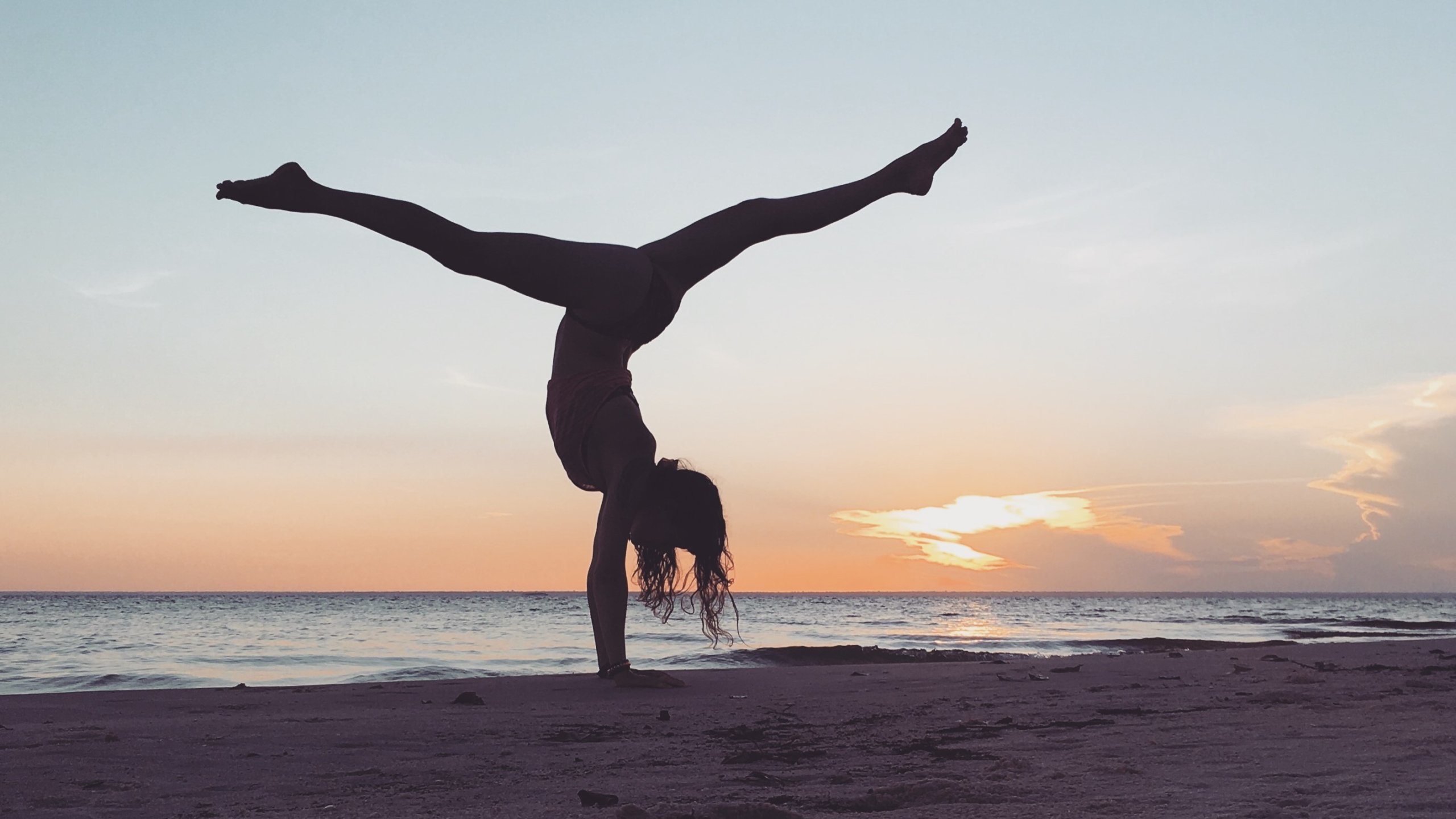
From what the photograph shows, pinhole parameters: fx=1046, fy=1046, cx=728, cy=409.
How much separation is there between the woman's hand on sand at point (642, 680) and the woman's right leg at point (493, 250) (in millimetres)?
1642

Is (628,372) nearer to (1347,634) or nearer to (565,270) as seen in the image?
A: (565,270)

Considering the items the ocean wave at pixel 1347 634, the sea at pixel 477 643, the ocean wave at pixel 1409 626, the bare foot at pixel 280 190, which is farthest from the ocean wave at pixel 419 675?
the ocean wave at pixel 1409 626

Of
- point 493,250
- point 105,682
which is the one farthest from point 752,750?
point 105,682

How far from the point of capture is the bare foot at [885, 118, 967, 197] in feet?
14.8

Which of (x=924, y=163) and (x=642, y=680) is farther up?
(x=924, y=163)

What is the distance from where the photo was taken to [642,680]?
4.78m

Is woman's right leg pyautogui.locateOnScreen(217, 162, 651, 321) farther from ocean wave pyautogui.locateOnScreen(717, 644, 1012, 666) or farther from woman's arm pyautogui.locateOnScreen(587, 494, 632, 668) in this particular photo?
ocean wave pyautogui.locateOnScreen(717, 644, 1012, 666)

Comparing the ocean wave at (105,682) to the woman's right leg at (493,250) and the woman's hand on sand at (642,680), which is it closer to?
the woman's hand on sand at (642,680)

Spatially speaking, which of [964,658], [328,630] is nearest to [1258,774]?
[964,658]

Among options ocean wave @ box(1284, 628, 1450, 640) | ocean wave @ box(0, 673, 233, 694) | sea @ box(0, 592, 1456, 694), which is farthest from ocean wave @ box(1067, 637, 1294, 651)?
ocean wave @ box(0, 673, 233, 694)

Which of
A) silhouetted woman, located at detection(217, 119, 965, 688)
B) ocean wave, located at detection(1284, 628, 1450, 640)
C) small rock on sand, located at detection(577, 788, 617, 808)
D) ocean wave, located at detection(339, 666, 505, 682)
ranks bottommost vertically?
ocean wave, located at detection(1284, 628, 1450, 640)

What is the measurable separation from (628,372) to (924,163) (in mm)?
1625

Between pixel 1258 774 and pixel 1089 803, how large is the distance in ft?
1.73

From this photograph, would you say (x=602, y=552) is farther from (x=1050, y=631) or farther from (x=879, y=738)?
(x=1050, y=631)
